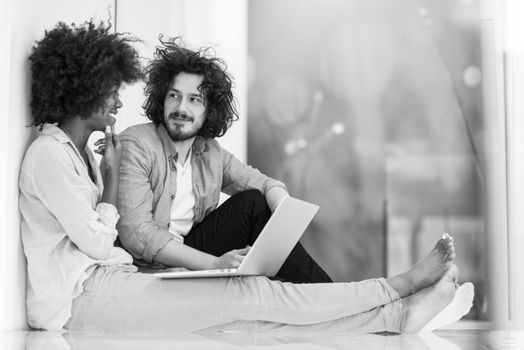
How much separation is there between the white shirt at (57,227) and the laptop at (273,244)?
0.20m

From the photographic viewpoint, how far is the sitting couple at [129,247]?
2.07m

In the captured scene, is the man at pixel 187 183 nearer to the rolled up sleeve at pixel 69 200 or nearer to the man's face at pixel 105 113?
the man's face at pixel 105 113

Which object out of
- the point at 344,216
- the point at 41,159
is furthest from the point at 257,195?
the point at 344,216

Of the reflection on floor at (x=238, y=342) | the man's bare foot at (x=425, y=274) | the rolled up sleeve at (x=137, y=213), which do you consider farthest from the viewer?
the rolled up sleeve at (x=137, y=213)

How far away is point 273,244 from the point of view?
2.16 metres

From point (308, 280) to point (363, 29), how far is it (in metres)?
2.22

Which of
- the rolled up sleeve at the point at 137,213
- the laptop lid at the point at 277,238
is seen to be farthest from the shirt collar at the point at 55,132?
the laptop lid at the point at 277,238

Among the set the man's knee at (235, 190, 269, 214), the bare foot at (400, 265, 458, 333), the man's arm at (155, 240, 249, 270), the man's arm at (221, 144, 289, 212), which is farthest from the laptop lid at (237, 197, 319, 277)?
the man's arm at (221, 144, 289, 212)

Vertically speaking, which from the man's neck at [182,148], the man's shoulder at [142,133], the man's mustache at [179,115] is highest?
the man's mustache at [179,115]

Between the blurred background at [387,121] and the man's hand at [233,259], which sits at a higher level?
the blurred background at [387,121]

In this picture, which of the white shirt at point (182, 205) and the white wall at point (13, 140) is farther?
the white shirt at point (182, 205)

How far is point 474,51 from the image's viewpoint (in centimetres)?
423

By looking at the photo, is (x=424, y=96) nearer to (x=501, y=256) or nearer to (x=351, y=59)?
(x=351, y=59)

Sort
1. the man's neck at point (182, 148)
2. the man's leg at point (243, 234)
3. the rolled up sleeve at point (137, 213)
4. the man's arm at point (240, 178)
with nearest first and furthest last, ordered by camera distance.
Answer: the rolled up sleeve at point (137, 213) → the man's leg at point (243, 234) → the man's neck at point (182, 148) → the man's arm at point (240, 178)
